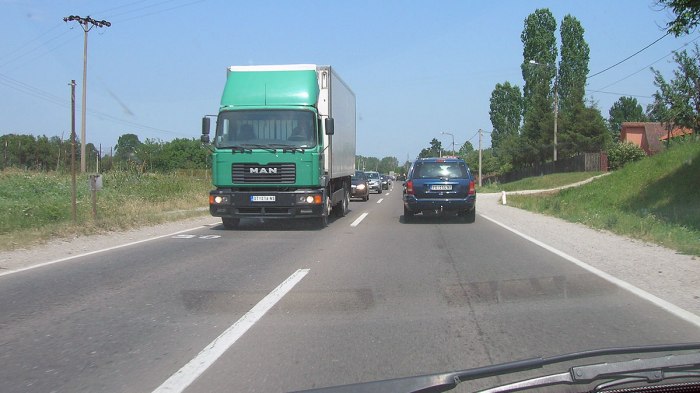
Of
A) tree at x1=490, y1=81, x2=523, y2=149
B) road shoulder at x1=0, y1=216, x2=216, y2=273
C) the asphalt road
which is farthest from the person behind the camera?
tree at x1=490, y1=81, x2=523, y2=149

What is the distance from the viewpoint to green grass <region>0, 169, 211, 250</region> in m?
14.8

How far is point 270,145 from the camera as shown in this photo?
49.3 feet

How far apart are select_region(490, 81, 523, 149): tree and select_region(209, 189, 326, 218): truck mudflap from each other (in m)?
73.4

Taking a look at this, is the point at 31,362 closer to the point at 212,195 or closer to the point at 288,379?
the point at 288,379

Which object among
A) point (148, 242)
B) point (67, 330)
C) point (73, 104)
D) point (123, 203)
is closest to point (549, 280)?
point (67, 330)

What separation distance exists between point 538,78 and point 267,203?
5407 cm

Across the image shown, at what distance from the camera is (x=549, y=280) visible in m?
8.38

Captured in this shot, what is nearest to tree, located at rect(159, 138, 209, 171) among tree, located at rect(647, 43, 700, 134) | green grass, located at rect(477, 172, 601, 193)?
green grass, located at rect(477, 172, 601, 193)

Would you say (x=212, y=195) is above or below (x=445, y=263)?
above

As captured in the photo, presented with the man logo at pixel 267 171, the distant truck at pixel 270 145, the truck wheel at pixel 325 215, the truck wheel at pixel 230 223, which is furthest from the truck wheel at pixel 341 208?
the man logo at pixel 267 171

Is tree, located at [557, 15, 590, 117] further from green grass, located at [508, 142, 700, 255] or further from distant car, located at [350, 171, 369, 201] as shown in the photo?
green grass, located at [508, 142, 700, 255]

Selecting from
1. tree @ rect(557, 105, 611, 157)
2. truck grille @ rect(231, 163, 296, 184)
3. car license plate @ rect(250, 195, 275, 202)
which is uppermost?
tree @ rect(557, 105, 611, 157)

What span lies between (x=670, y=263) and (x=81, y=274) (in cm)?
910

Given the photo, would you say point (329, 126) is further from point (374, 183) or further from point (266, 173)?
point (374, 183)
